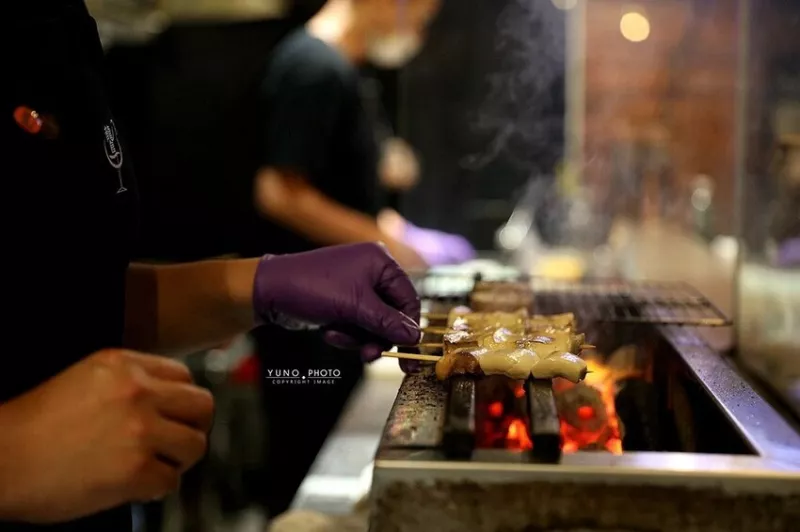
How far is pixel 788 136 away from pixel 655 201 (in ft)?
5.32

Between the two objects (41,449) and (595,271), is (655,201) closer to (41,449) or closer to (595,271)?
(595,271)

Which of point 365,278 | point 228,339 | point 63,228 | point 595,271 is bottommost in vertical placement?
point 595,271

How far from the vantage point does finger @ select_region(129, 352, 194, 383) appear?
96 centimetres

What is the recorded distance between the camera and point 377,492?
2.68 feet

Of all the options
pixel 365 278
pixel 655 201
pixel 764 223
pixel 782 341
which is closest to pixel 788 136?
pixel 764 223

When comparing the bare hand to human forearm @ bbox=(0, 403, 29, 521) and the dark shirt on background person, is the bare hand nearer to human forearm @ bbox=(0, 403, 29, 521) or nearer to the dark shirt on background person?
human forearm @ bbox=(0, 403, 29, 521)

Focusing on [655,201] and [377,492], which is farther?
[655,201]

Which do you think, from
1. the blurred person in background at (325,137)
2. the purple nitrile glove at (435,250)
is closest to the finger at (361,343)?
the blurred person in background at (325,137)

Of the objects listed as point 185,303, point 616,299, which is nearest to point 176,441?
point 185,303

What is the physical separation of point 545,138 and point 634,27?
1.96 ft

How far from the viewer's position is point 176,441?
96 cm

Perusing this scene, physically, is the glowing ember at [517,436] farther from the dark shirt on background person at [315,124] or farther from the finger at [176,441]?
the dark shirt on background person at [315,124]

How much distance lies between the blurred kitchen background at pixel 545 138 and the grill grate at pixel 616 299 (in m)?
0.17

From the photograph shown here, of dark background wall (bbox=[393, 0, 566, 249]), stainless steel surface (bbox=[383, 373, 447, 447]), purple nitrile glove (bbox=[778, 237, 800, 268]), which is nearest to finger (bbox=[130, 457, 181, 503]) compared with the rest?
stainless steel surface (bbox=[383, 373, 447, 447])
